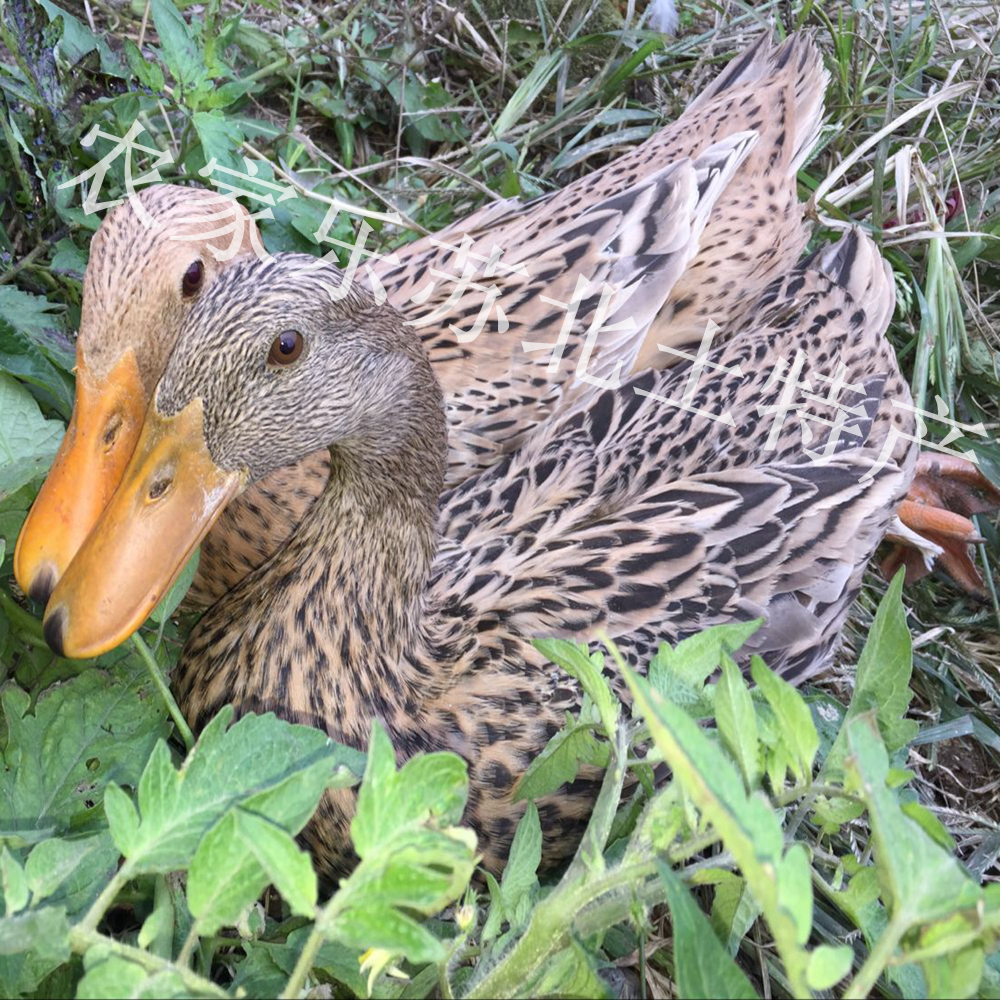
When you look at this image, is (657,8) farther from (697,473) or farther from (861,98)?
(697,473)

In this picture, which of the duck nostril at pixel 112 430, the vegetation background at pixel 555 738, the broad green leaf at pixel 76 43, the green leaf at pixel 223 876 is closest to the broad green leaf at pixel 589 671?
the vegetation background at pixel 555 738

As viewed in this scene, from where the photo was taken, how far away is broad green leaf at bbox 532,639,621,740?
1065 mm

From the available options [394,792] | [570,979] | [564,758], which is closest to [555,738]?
[564,758]

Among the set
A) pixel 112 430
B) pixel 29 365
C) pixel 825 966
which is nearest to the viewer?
pixel 825 966

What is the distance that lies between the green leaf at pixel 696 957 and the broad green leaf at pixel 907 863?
0.12 metres

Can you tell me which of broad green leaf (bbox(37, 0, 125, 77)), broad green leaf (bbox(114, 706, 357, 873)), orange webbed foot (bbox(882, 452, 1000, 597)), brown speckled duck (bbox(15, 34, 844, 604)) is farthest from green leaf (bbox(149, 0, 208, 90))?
orange webbed foot (bbox(882, 452, 1000, 597))

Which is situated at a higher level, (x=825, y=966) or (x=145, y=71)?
(x=145, y=71)

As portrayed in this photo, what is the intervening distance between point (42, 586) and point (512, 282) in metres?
1.11

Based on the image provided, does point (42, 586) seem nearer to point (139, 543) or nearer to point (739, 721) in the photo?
point (139, 543)

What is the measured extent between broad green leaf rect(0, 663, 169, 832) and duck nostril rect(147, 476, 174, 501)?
28cm

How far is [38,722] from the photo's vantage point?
141cm

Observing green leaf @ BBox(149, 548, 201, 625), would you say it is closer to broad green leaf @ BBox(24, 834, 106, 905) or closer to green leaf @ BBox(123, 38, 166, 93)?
broad green leaf @ BBox(24, 834, 106, 905)

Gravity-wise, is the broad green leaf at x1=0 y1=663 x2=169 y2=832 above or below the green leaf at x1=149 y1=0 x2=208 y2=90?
below

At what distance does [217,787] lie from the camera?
0.99 metres
